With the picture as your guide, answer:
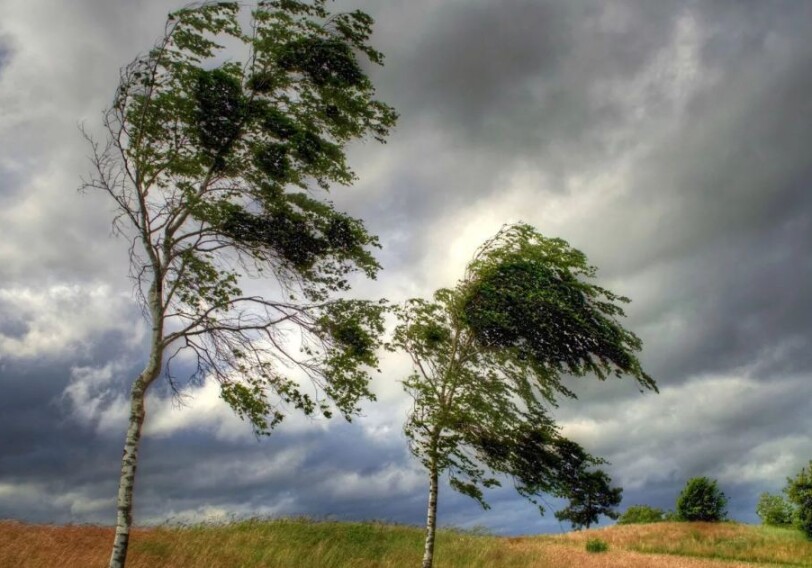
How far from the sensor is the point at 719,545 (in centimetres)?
3022

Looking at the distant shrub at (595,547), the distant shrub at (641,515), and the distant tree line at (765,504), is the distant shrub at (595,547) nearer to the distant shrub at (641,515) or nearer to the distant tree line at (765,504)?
the distant tree line at (765,504)

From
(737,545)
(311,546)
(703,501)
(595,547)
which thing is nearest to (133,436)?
(311,546)

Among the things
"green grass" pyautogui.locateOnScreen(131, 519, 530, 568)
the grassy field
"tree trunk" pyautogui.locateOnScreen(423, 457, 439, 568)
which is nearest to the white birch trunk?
the grassy field

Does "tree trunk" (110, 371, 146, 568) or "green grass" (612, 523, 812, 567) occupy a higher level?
"tree trunk" (110, 371, 146, 568)

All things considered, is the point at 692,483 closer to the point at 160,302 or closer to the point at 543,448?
the point at 543,448

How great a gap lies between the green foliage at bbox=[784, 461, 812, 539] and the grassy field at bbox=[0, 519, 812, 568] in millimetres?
847

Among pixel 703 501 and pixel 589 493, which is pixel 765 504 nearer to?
pixel 703 501

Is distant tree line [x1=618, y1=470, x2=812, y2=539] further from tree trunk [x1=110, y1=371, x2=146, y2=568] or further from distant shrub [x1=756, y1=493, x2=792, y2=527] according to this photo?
tree trunk [x1=110, y1=371, x2=146, y2=568]

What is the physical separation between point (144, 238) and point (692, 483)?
35578 millimetres

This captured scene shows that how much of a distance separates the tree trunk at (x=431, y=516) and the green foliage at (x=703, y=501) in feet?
84.5

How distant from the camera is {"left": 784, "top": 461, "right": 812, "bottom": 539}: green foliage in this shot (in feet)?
99.7

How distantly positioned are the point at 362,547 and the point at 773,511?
34.1m

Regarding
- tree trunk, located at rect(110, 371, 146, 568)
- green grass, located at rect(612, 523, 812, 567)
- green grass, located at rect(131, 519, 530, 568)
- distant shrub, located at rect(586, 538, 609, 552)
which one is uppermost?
tree trunk, located at rect(110, 371, 146, 568)

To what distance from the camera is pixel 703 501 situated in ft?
115
